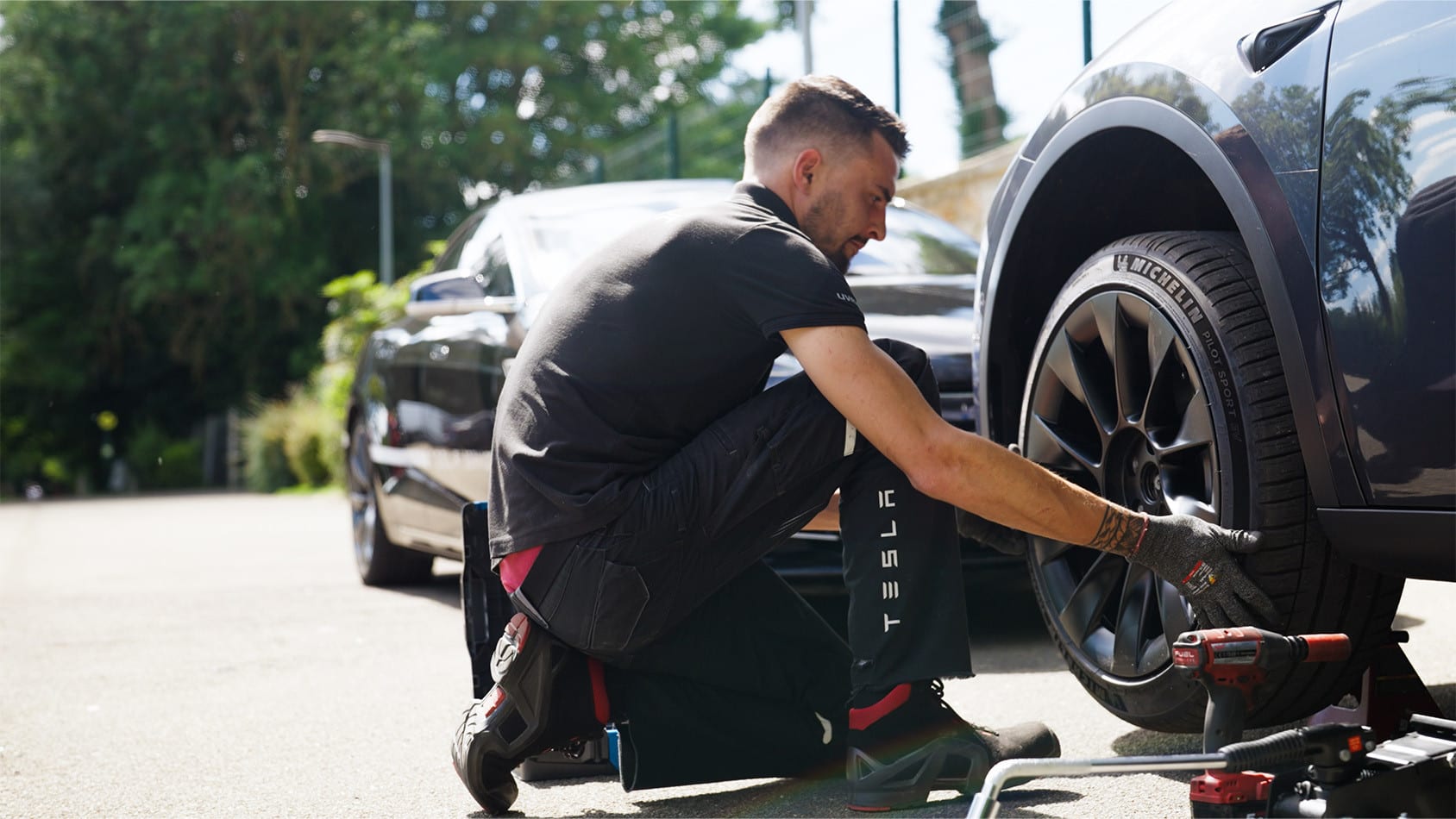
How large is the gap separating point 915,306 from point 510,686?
2171mm

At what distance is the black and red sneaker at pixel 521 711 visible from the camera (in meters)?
2.71

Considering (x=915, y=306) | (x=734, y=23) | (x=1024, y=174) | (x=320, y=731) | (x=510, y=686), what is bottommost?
(x=320, y=731)

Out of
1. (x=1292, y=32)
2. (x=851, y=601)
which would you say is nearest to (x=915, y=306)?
(x=851, y=601)

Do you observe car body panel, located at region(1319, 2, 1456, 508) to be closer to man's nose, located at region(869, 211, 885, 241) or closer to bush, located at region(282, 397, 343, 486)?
man's nose, located at region(869, 211, 885, 241)

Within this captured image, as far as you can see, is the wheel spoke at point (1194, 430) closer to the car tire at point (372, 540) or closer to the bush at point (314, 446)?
the car tire at point (372, 540)

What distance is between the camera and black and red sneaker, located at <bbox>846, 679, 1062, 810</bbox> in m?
2.60

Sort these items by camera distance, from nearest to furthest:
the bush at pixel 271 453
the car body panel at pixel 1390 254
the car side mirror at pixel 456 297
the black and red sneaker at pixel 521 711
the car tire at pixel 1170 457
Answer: the car body panel at pixel 1390 254
the car tire at pixel 1170 457
the black and red sneaker at pixel 521 711
the car side mirror at pixel 456 297
the bush at pixel 271 453

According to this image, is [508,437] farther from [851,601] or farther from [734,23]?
[734,23]

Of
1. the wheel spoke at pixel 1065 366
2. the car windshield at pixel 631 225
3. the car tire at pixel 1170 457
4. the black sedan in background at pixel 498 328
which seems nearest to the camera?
the car tire at pixel 1170 457

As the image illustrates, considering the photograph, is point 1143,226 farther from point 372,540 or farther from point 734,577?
point 372,540

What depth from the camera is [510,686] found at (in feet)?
8.91

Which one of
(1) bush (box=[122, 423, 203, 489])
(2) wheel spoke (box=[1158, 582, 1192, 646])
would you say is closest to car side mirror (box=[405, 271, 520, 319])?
(2) wheel spoke (box=[1158, 582, 1192, 646])

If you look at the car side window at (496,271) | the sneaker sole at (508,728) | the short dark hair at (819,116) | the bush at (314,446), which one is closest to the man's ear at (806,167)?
the short dark hair at (819,116)

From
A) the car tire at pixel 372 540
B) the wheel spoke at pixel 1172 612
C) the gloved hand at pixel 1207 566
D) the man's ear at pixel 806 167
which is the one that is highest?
the man's ear at pixel 806 167
